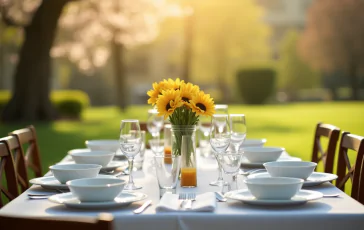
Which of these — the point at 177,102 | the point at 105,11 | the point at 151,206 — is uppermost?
the point at 105,11

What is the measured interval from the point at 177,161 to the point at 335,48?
42157 millimetres

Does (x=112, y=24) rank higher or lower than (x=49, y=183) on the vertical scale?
higher

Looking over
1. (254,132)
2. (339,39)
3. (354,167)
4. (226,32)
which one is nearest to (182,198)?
(354,167)

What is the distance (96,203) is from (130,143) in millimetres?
789

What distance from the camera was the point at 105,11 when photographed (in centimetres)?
2658

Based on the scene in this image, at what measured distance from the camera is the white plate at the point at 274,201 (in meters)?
2.89

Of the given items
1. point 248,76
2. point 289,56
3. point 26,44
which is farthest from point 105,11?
point 289,56

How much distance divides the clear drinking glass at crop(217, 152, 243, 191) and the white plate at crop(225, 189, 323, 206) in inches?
7.8

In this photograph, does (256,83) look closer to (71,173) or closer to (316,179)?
(316,179)

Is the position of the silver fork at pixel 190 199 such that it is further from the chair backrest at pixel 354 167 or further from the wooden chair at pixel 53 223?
the chair backrest at pixel 354 167

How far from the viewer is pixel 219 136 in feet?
12.5

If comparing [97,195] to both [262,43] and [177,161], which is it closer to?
[177,161]

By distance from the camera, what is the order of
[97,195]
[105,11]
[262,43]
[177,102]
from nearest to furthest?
1. [97,195]
2. [177,102]
3. [105,11]
4. [262,43]

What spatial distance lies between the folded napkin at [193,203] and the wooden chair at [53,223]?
79 centimetres
